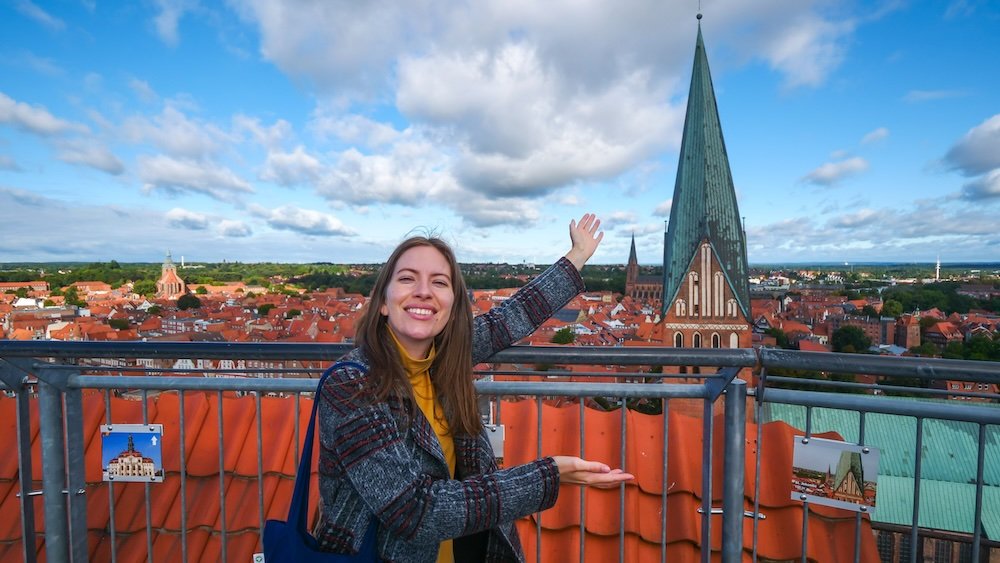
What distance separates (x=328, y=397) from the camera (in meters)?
1.30

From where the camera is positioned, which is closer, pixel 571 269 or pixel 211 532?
pixel 571 269

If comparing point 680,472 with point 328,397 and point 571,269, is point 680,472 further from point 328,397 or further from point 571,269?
point 328,397

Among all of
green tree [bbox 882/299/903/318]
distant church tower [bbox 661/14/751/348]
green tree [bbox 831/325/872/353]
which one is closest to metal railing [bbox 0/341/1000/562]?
distant church tower [bbox 661/14/751/348]

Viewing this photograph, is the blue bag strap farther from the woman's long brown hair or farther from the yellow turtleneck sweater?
the yellow turtleneck sweater

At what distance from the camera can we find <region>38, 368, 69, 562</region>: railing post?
2.14 meters

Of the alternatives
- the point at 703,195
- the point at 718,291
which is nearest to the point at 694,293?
the point at 718,291

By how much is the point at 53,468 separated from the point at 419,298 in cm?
177

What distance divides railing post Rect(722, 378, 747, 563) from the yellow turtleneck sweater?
3.39 ft

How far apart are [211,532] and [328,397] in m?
2.05

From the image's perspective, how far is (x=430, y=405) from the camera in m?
1.55

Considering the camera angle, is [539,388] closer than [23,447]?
Yes

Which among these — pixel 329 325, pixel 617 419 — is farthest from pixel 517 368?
pixel 329 325

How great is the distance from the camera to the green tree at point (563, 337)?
33219mm

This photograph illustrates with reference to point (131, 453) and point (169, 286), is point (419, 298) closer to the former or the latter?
point (131, 453)
